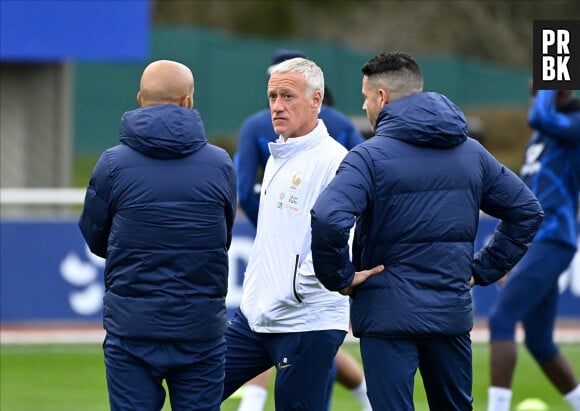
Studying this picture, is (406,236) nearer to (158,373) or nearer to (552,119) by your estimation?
(158,373)

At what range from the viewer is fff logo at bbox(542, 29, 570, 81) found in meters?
7.85

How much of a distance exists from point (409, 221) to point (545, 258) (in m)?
2.91

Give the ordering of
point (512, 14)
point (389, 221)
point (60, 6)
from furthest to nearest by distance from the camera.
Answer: point (512, 14) < point (60, 6) < point (389, 221)

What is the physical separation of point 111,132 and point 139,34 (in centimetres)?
1147

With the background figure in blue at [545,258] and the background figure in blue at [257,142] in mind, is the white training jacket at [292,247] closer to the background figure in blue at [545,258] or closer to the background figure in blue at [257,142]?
the background figure in blue at [257,142]

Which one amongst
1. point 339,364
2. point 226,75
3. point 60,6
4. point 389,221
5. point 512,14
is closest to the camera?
point 389,221

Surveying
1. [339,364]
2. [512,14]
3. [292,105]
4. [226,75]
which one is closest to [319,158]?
[292,105]

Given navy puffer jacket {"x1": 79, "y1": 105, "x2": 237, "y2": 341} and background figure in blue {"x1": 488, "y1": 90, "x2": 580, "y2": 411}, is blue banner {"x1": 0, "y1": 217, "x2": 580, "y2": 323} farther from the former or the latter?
navy puffer jacket {"x1": 79, "y1": 105, "x2": 237, "y2": 341}

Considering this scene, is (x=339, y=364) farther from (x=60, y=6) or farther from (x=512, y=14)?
(x=512, y=14)

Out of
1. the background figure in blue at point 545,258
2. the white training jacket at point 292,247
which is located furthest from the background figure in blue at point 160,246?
the background figure in blue at point 545,258

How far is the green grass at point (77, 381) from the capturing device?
340 inches

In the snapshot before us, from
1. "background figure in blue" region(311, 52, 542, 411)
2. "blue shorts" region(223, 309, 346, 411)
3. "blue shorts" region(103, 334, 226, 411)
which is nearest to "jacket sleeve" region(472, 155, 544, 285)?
"background figure in blue" region(311, 52, 542, 411)

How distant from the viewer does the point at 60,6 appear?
42.8 feet

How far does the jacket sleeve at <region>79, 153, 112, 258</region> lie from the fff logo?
3.35 m
